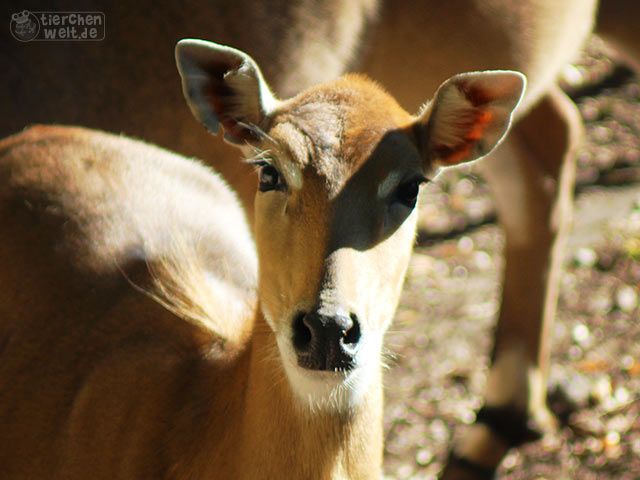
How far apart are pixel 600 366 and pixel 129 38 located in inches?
100

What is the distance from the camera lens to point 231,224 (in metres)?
4.11

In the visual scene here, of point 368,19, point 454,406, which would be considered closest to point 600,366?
point 454,406

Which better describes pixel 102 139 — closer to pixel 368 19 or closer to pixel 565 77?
pixel 368 19

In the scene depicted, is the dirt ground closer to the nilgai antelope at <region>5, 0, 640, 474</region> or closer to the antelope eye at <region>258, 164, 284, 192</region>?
the nilgai antelope at <region>5, 0, 640, 474</region>

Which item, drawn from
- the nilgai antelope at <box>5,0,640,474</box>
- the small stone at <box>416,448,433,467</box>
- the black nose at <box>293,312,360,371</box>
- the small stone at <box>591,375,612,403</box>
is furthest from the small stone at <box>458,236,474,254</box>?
the black nose at <box>293,312,360,371</box>

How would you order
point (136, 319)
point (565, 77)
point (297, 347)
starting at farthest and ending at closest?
point (565, 77), point (136, 319), point (297, 347)

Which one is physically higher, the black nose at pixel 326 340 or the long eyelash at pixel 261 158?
the long eyelash at pixel 261 158

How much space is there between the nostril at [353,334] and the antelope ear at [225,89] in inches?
24.2

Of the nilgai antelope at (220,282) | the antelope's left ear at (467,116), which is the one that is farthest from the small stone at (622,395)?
the antelope's left ear at (467,116)

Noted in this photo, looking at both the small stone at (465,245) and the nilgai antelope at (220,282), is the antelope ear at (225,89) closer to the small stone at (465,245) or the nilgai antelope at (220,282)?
the nilgai antelope at (220,282)

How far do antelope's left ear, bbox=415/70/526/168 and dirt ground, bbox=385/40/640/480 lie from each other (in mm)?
1122

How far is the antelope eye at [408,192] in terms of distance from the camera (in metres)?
2.88

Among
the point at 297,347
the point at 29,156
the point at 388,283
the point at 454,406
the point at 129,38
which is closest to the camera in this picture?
the point at 297,347

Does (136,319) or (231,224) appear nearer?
(136,319)
